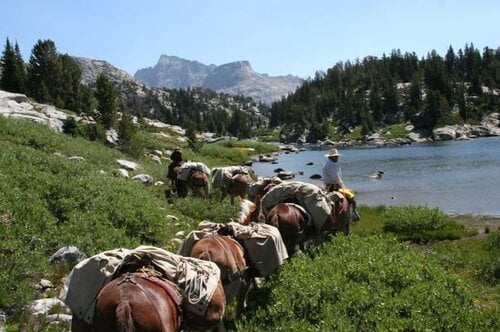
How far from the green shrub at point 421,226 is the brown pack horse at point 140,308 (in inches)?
578

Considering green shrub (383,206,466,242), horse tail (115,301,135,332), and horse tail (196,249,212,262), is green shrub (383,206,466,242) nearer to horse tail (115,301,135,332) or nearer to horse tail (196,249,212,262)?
horse tail (196,249,212,262)

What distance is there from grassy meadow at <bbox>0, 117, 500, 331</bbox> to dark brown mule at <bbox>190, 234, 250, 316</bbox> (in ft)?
2.35

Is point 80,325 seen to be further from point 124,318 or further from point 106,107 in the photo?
point 106,107

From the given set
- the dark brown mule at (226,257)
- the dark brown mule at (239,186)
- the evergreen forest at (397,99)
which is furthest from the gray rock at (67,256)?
the evergreen forest at (397,99)

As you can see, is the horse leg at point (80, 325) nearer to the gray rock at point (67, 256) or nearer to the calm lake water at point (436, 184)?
the gray rock at point (67, 256)

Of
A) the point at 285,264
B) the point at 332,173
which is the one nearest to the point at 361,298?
the point at 285,264

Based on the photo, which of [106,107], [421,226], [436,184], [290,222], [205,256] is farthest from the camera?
[106,107]

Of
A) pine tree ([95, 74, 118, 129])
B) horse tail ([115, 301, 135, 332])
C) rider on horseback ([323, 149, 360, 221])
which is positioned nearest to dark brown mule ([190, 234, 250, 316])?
horse tail ([115, 301, 135, 332])

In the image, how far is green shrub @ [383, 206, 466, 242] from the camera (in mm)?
18984

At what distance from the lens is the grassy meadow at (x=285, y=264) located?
8320 mm

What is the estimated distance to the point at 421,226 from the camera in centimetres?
1972

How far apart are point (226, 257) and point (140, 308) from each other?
9.75 feet

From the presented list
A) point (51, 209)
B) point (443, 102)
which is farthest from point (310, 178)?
point (443, 102)

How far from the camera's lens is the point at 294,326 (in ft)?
25.6
